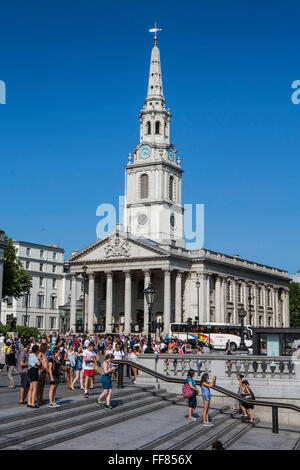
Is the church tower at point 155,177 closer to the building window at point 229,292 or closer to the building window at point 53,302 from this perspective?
the building window at point 229,292

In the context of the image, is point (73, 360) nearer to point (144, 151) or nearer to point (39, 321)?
point (144, 151)

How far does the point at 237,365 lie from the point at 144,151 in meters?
71.0

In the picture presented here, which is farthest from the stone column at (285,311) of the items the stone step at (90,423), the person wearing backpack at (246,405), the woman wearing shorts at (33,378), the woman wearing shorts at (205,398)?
the woman wearing shorts at (33,378)

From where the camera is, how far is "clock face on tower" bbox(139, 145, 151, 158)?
91812mm

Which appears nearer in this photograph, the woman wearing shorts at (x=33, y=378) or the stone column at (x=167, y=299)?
the woman wearing shorts at (x=33, y=378)

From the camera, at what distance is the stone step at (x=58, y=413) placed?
14516 millimetres

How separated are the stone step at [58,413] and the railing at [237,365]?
160 inches

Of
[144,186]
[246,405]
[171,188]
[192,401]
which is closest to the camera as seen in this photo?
[192,401]

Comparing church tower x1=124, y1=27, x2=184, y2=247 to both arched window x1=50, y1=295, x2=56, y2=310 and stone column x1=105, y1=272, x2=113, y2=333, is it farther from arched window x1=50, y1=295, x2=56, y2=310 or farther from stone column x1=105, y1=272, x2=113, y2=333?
arched window x1=50, y1=295, x2=56, y2=310

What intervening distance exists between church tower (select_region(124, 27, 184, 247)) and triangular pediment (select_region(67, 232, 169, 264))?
6.35 metres

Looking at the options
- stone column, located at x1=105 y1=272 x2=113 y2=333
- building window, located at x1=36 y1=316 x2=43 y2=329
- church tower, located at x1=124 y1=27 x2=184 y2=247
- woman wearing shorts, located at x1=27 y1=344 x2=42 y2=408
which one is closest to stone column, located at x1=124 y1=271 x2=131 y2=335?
stone column, located at x1=105 y1=272 x2=113 y2=333

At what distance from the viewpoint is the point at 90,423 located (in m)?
16.7

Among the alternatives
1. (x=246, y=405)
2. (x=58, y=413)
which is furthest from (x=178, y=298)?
(x=58, y=413)
